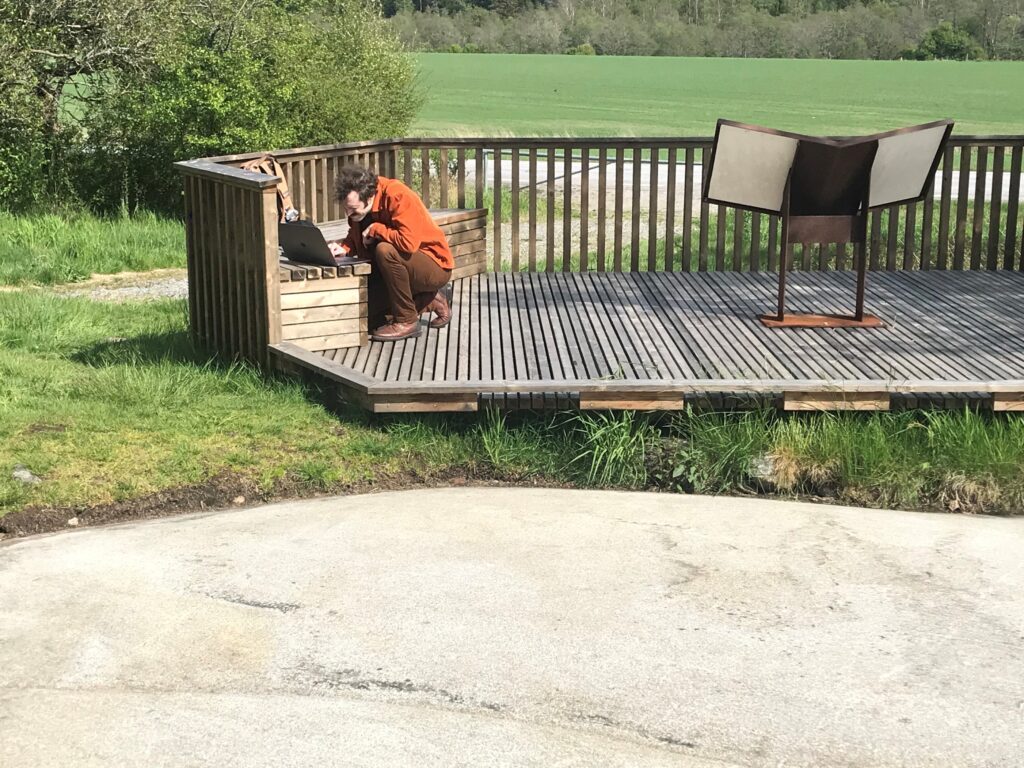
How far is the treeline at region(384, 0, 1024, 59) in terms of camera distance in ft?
358

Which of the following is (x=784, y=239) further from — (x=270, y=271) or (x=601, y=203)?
(x=270, y=271)

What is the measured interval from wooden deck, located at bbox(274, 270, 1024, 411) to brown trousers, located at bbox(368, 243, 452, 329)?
0.22m

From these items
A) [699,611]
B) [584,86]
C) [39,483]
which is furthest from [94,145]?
[584,86]

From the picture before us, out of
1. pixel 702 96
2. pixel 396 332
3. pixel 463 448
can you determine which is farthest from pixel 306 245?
pixel 702 96

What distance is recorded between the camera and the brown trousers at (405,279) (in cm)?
856

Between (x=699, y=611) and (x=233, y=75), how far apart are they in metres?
12.0

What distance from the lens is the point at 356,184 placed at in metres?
8.47

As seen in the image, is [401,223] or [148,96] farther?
[148,96]

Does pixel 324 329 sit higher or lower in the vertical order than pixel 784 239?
lower

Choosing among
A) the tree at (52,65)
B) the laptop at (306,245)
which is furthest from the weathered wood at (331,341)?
the tree at (52,65)

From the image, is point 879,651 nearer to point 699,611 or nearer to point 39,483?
point 699,611

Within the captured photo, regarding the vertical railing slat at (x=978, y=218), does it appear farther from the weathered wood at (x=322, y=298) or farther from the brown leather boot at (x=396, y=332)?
the weathered wood at (x=322, y=298)

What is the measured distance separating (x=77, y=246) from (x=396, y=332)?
20.6ft

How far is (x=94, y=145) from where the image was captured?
1709 centimetres
